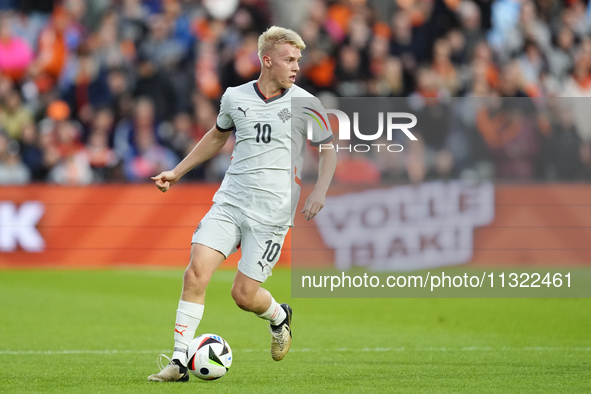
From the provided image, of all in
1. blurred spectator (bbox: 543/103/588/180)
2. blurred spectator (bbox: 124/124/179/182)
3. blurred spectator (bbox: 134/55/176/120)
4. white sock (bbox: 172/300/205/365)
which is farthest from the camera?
blurred spectator (bbox: 134/55/176/120)

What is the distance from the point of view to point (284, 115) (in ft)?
21.7

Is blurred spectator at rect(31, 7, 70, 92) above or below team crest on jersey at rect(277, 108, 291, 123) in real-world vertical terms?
above

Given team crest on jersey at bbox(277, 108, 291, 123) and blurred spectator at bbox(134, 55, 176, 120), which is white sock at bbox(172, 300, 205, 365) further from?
blurred spectator at bbox(134, 55, 176, 120)

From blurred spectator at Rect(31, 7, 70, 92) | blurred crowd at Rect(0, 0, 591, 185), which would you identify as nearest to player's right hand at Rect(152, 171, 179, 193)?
blurred crowd at Rect(0, 0, 591, 185)

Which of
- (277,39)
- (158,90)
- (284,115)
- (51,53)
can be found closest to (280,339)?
(284,115)

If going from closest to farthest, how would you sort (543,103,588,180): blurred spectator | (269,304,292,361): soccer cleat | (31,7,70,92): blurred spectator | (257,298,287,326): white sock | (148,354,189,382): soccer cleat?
(148,354,189,382): soccer cleat, (257,298,287,326): white sock, (269,304,292,361): soccer cleat, (543,103,588,180): blurred spectator, (31,7,70,92): blurred spectator

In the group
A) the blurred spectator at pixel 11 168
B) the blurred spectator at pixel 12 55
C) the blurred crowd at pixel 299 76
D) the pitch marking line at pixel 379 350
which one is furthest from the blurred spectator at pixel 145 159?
the pitch marking line at pixel 379 350

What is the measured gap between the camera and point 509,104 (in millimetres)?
15836

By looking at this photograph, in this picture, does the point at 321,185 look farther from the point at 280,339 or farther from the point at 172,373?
the point at 172,373

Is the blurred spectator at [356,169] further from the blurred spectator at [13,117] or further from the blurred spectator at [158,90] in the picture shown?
the blurred spectator at [13,117]

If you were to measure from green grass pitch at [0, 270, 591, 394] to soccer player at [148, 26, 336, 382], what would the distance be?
2.16ft

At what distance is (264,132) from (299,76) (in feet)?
33.6

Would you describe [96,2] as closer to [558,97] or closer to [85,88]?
[85,88]

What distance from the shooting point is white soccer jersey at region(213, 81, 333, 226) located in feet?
21.6
